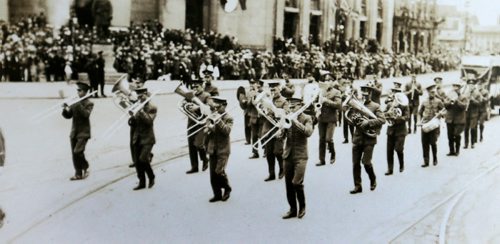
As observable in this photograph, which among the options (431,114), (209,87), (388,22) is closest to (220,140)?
(209,87)

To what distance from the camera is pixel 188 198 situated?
8.28 metres

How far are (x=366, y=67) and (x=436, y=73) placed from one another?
13.3ft

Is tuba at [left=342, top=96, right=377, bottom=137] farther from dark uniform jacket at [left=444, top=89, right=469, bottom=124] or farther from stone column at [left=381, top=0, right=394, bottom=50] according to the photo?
stone column at [left=381, top=0, right=394, bottom=50]

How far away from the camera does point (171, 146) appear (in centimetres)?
1172

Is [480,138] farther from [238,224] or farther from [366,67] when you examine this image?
[238,224]

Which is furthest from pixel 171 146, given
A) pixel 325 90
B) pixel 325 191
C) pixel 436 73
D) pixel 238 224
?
pixel 436 73

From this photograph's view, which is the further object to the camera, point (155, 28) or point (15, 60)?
point (155, 28)

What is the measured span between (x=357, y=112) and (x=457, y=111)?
3753mm

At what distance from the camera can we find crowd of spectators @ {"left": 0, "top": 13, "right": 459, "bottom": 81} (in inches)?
518

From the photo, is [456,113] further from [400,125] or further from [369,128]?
[369,128]

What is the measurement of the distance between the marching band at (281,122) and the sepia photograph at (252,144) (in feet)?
0.08

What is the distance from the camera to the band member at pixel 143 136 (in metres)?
8.48

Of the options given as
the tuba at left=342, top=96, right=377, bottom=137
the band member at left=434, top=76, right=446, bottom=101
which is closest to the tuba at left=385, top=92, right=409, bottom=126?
the tuba at left=342, top=96, right=377, bottom=137

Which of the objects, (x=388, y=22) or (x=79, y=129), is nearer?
(x=79, y=129)
